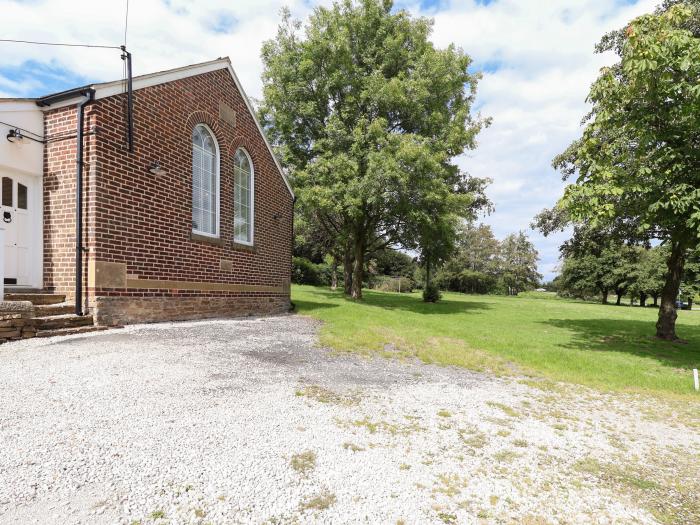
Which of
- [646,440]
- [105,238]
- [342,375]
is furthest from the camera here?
[105,238]

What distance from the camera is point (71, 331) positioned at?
264 inches

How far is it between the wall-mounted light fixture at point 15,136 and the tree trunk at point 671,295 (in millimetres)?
16834

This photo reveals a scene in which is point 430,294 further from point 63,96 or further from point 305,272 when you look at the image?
point 63,96

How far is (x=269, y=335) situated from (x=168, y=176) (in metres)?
4.44

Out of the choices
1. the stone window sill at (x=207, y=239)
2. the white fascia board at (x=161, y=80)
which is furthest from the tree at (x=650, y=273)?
the stone window sill at (x=207, y=239)

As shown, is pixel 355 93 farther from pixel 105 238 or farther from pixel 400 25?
pixel 105 238

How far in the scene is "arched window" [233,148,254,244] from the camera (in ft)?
38.4

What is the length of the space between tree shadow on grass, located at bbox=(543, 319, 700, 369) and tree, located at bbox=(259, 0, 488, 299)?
7782mm

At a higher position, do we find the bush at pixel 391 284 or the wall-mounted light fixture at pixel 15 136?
the wall-mounted light fixture at pixel 15 136

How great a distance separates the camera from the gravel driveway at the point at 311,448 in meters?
2.40

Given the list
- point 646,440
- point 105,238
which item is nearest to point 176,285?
point 105,238

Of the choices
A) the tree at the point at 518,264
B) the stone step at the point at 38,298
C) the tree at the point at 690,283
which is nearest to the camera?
the stone step at the point at 38,298

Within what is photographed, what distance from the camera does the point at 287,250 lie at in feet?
47.8

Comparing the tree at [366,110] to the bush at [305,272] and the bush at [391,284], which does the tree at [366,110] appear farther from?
the bush at [391,284]
